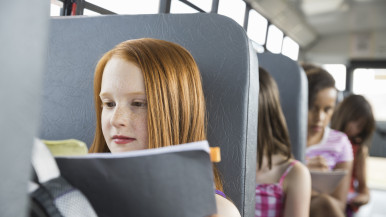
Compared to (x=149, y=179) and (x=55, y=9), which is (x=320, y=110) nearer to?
(x=55, y=9)

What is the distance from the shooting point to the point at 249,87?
797 mm

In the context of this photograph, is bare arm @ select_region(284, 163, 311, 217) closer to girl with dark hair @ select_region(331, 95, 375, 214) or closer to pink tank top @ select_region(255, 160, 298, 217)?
pink tank top @ select_region(255, 160, 298, 217)

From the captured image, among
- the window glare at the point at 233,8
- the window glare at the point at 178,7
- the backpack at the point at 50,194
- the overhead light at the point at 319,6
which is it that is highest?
the overhead light at the point at 319,6

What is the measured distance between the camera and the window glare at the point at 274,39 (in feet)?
17.7

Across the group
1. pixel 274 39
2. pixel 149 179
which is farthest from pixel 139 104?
Result: pixel 274 39

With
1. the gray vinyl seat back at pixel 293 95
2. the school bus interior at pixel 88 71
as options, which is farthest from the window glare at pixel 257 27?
the gray vinyl seat back at pixel 293 95

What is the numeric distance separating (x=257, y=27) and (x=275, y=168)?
397 cm

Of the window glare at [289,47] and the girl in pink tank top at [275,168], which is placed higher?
the window glare at [289,47]

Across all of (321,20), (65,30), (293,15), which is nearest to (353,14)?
(321,20)

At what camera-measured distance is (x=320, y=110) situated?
5.95 feet

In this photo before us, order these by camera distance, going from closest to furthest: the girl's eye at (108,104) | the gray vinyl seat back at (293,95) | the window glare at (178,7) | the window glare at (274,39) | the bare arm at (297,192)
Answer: the girl's eye at (108,104) → the bare arm at (297,192) → the gray vinyl seat back at (293,95) → the window glare at (178,7) → the window glare at (274,39)

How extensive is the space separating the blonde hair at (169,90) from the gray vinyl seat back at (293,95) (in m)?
0.72

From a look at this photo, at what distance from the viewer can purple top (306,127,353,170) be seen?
1891mm

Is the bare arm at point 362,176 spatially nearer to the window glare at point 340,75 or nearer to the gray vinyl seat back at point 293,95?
the gray vinyl seat back at point 293,95
